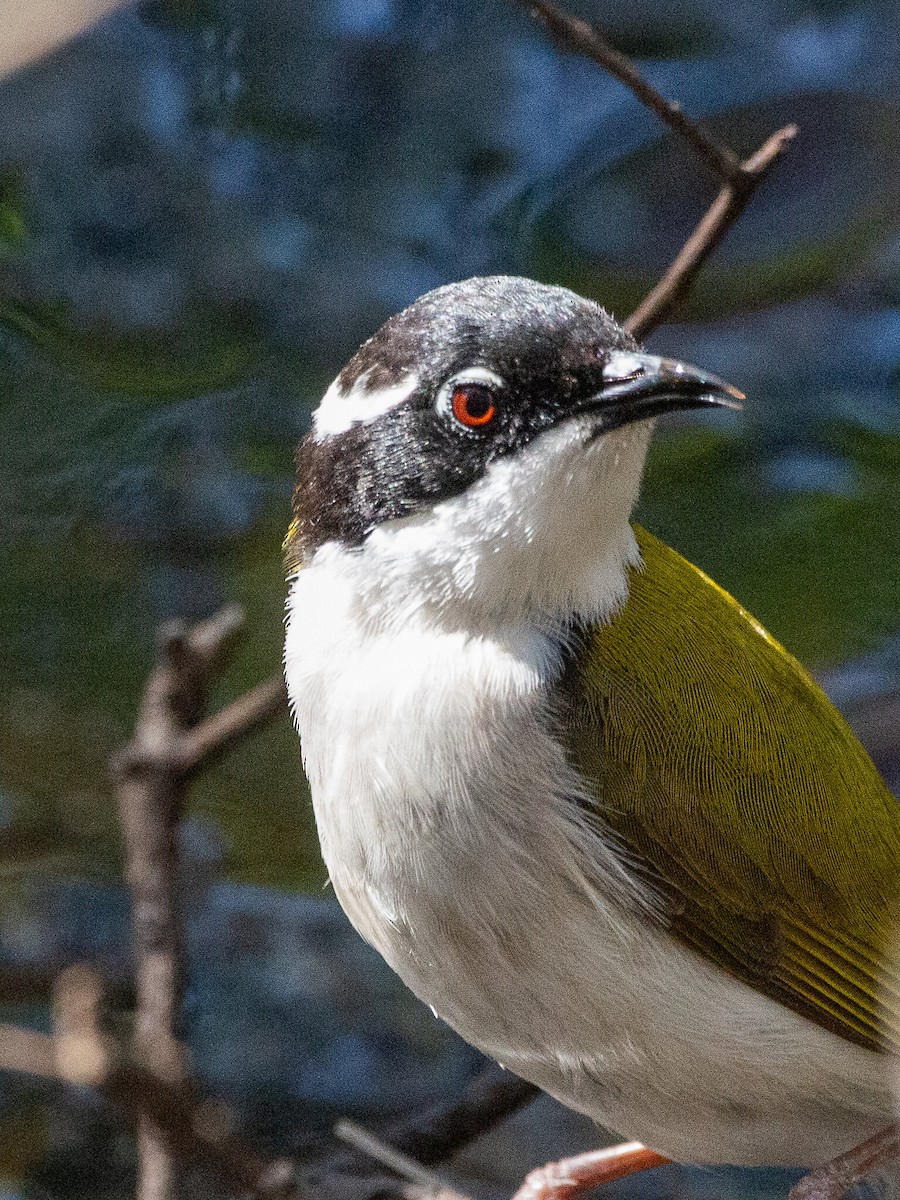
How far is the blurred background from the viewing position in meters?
5.80

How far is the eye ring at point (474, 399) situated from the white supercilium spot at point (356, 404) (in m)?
0.10

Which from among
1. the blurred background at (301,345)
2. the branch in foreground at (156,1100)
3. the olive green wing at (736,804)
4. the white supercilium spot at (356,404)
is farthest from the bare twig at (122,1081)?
the blurred background at (301,345)

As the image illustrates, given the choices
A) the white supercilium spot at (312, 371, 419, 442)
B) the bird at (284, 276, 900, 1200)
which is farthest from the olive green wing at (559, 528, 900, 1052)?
the white supercilium spot at (312, 371, 419, 442)

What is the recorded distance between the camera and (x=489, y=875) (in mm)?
3318

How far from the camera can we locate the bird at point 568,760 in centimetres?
328

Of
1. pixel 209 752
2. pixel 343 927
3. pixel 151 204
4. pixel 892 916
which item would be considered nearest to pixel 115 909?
pixel 343 927

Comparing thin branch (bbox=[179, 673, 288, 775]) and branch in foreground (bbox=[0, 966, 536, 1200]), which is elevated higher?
thin branch (bbox=[179, 673, 288, 775])

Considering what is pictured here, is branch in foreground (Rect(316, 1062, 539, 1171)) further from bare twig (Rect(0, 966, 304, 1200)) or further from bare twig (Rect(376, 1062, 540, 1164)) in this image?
bare twig (Rect(0, 966, 304, 1200))

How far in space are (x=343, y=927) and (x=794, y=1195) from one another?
258 centimetres

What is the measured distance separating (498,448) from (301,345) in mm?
3331

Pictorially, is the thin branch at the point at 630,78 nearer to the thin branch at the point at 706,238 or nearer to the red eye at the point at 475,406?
the thin branch at the point at 706,238

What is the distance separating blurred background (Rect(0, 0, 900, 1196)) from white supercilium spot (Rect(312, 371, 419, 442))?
7.46 ft

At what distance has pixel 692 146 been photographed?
438 cm

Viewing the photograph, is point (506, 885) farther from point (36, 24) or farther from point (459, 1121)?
point (36, 24)
